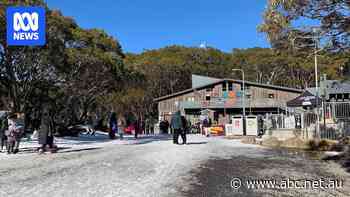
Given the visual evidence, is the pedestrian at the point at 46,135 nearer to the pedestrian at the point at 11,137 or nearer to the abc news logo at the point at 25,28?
the pedestrian at the point at 11,137

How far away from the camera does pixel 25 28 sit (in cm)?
2191

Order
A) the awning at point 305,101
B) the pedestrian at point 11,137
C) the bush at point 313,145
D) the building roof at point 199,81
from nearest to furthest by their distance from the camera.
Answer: the pedestrian at point 11,137
the bush at point 313,145
the awning at point 305,101
the building roof at point 199,81

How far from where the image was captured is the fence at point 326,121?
18.2 meters

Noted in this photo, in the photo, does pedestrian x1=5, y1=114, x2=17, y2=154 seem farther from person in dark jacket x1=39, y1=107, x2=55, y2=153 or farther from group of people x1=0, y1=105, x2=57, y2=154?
person in dark jacket x1=39, y1=107, x2=55, y2=153

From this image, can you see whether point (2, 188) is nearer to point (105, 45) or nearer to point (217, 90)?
point (105, 45)

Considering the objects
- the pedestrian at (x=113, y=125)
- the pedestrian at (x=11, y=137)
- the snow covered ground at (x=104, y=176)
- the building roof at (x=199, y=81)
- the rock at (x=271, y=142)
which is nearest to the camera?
the snow covered ground at (x=104, y=176)

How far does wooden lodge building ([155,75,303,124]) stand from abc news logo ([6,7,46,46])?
37970 millimetres

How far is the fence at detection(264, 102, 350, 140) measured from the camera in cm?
1820

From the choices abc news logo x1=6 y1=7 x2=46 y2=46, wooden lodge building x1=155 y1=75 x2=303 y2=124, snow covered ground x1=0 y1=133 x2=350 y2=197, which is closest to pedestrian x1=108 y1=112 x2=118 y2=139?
abc news logo x1=6 y1=7 x2=46 y2=46

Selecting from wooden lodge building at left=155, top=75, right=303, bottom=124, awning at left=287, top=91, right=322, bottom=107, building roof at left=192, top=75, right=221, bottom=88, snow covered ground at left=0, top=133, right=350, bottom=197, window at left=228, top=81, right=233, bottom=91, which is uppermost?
building roof at left=192, top=75, right=221, bottom=88

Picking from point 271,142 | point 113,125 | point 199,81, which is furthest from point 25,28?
point 199,81

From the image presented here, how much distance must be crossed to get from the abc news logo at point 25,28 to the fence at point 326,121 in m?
13.8

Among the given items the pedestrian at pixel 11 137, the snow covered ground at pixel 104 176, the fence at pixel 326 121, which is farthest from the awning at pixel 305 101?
the pedestrian at pixel 11 137

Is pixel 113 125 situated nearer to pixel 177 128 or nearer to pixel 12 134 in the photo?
pixel 177 128
